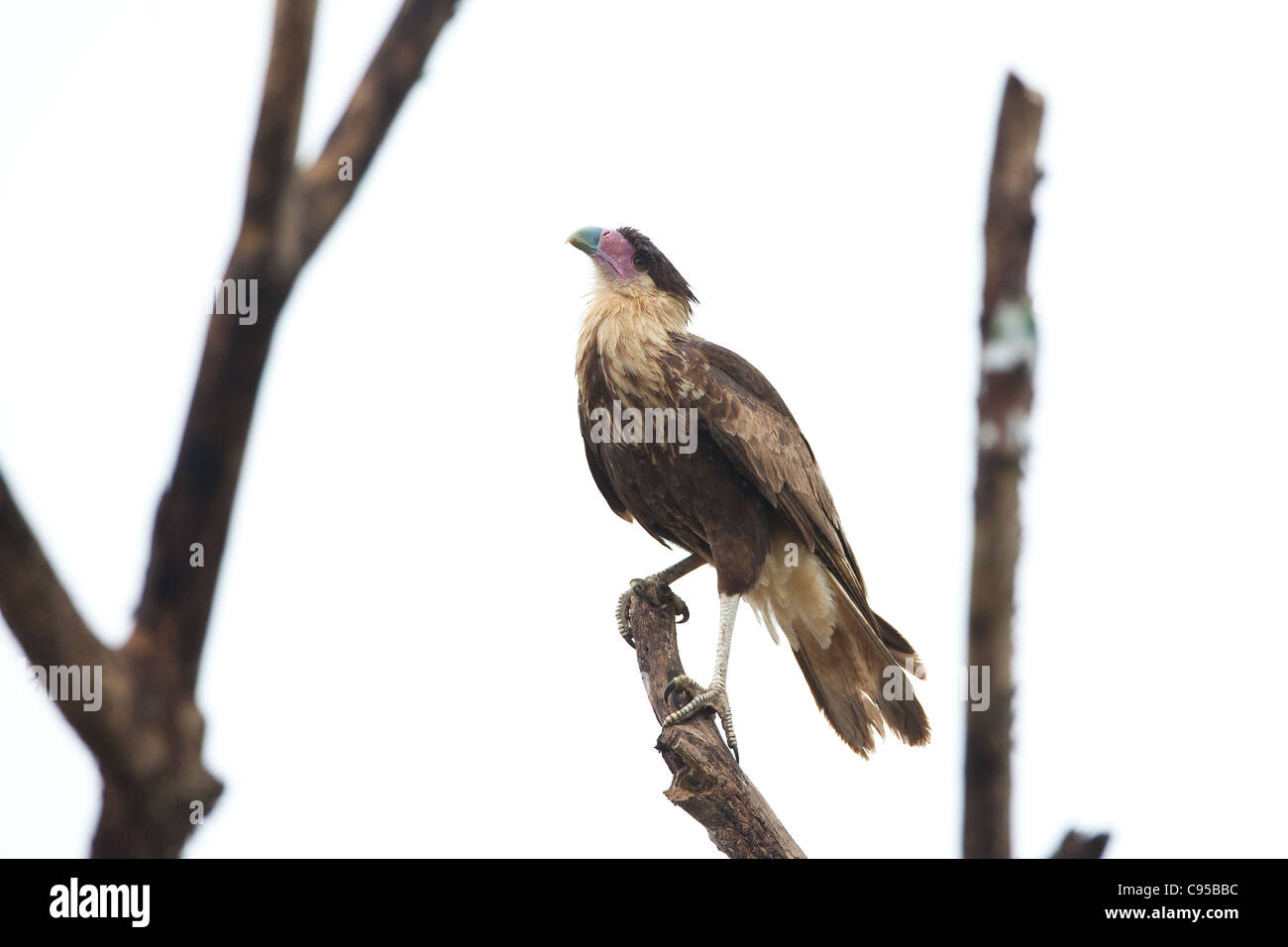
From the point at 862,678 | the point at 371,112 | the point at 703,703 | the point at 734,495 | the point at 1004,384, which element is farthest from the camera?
the point at 862,678

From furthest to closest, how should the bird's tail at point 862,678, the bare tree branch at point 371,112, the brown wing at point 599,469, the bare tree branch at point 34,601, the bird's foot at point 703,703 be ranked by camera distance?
the brown wing at point 599,469, the bird's tail at point 862,678, the bird's foot at point 703,703, the bare tree branch at point 371,112, the bare tree branch at point 34,601

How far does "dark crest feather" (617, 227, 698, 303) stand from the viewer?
636cm

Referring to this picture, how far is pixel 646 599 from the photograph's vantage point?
19.2ft

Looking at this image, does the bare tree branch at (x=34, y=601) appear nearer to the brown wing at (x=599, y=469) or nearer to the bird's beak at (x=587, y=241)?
the brown wing at (x=599, y=469)

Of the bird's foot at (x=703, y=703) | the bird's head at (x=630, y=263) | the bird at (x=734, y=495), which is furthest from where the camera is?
the bird's head at (x=630, y=263)

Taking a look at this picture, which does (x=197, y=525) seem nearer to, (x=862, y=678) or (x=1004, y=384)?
(x=1004, y=384)

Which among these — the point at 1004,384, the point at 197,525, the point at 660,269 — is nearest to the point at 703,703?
the point at 660,269

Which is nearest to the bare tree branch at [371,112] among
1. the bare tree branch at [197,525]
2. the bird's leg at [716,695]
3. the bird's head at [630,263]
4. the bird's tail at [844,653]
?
the bare tree branch at [197,525]

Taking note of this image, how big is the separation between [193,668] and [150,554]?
0.39 ft

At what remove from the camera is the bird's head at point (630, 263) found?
635 cm

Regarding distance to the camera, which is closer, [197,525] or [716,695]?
[197,525]

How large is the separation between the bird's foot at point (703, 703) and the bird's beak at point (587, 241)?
236cm

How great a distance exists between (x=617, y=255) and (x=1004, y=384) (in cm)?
585

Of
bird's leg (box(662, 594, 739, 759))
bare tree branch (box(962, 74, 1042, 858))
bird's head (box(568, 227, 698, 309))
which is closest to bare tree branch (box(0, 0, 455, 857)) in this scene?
bare tree branch (box(962, 74, 1042, 858))
